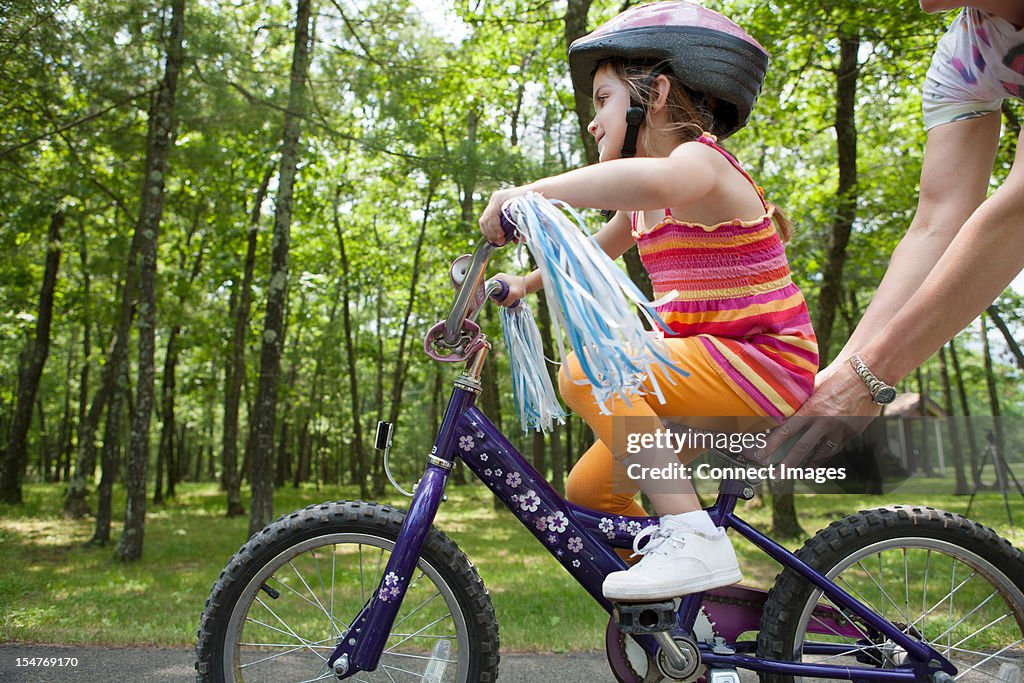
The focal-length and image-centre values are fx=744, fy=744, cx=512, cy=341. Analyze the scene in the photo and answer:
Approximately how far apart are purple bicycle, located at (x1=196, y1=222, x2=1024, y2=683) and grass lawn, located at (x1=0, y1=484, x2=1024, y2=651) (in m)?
1.29

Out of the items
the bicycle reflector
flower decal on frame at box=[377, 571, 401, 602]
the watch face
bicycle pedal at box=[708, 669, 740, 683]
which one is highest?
the watch face

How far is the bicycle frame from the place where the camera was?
6.90ft

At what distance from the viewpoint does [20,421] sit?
48.3 feet

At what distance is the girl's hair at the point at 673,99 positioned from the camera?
2.17 m

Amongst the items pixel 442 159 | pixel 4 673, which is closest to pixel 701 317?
pixel 4 673

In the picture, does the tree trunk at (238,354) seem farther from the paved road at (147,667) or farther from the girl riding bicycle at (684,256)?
the girl riding bicycle at (684,256)

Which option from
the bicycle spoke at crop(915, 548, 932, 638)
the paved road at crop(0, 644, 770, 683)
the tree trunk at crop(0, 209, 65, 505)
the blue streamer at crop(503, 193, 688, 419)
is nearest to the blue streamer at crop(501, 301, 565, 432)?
the blue streamer at crop(503, 193, 688, 419)

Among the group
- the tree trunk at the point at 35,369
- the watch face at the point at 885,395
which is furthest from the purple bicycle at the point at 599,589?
the tree trunk at the point at 35,369

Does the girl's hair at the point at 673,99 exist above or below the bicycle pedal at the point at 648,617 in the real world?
above

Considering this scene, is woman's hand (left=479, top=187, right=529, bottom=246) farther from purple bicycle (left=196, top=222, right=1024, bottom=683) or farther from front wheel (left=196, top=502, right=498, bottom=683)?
front wheel (left=196, top=502, right=498, bottom=683)

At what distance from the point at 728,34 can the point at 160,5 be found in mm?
9537

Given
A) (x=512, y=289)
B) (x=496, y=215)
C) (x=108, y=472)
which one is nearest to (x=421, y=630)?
(x=512, y=289)

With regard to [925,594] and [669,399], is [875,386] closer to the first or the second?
[669,399]

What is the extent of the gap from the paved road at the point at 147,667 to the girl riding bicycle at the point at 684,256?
60.8 inches
